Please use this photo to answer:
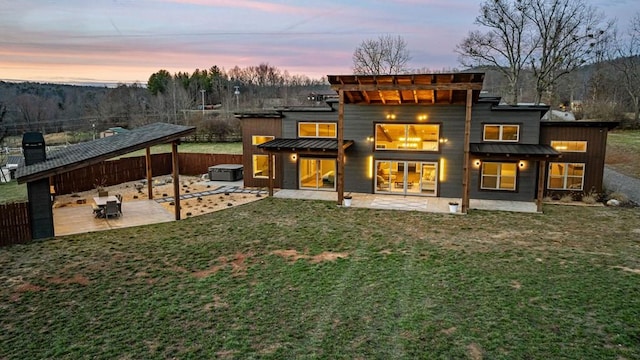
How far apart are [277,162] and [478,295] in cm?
1314

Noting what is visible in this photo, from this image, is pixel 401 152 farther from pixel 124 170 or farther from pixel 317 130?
pixel 124 170

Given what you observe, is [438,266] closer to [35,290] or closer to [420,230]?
[420,230]

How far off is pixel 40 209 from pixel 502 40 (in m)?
31.3

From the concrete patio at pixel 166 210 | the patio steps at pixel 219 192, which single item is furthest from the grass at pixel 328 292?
the patio steps at pixel 219 192

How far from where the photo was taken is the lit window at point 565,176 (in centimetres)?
1686

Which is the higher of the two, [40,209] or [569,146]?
[569,146]

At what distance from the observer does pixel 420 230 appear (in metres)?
12.7

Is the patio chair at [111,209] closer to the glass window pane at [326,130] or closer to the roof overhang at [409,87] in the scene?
the roof overhang at [409,87]

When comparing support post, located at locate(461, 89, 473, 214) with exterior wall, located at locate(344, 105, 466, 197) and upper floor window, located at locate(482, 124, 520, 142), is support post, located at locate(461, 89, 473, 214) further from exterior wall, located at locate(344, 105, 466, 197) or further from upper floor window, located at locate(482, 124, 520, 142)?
upper floor window, located at locate(482, 124, 520, 142)

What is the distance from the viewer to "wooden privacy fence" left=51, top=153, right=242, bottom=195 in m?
18.3

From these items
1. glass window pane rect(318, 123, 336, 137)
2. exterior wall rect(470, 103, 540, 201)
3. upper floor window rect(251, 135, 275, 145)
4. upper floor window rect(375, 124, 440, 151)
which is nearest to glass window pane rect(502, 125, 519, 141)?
exterior wall rect(470, 103, 540, 201)

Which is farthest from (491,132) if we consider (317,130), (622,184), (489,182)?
(622,184)

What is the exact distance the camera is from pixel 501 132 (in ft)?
55.2

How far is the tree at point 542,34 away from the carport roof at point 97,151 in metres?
25.7
